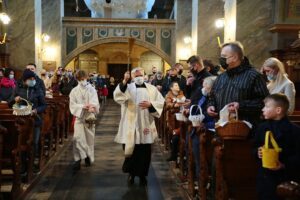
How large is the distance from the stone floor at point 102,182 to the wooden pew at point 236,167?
1.95 meters

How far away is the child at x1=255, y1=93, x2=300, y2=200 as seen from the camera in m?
3.18

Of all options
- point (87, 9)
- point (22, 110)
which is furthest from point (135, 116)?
point (87, 9)

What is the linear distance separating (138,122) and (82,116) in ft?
4.89

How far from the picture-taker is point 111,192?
6.07 metres

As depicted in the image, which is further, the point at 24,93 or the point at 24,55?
the point at 24,55

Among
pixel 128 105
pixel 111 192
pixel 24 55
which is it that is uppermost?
pixel 24 55

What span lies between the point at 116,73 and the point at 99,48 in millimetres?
2398

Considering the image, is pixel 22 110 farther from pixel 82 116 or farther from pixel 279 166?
pixel 279 166

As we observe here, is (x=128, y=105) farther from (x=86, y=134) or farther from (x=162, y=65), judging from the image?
(x=162, y=65)

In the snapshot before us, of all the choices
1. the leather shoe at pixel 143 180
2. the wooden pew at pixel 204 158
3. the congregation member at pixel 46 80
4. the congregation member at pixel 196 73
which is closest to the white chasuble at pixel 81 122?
the leather shoe at pixel 143 180

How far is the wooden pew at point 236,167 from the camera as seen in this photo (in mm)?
3836

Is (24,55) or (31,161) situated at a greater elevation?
(24,55)

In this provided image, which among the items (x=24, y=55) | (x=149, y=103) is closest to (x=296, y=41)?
(x=149, y=103)

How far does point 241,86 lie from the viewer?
427 centimetres
